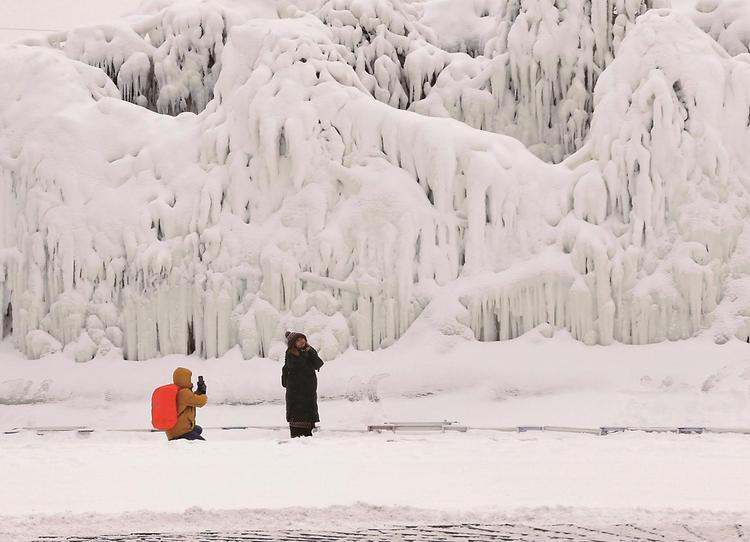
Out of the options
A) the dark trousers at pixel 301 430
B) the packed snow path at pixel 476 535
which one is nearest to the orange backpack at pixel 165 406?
the dark trousers at pixel 301 430

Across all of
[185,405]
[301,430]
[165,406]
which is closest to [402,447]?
[301,430]

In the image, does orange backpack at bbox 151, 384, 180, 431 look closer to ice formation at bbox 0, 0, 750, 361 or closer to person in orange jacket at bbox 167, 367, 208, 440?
person in orange jacket at bbox 167, 367, 208, 440

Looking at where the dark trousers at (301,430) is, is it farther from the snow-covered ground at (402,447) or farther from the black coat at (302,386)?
the snow-covered ground at (402,447)

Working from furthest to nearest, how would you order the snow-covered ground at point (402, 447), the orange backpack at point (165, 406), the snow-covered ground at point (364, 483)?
the orange backpack at point (165, 406) → the snow-covered ground at point (402, 447) → the snow-covered ground at point (364, 483)

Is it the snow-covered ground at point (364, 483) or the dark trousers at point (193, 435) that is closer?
the snow-covered ground at point (364, 483)

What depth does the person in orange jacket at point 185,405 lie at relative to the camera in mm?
11617

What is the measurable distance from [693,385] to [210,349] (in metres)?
7.94

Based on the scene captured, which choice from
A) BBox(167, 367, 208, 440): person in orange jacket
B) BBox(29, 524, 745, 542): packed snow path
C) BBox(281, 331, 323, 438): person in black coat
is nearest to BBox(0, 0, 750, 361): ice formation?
BBox(281, 331, 323, 438): person in black coat

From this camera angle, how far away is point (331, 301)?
1827 cm

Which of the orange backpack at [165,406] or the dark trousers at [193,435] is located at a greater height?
the orange backpack at [165,406]

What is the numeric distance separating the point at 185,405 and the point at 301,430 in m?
1.43

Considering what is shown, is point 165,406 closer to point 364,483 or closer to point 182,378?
point 182,378

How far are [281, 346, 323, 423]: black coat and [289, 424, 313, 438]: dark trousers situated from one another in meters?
0.10

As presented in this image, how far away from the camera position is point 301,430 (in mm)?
12305
